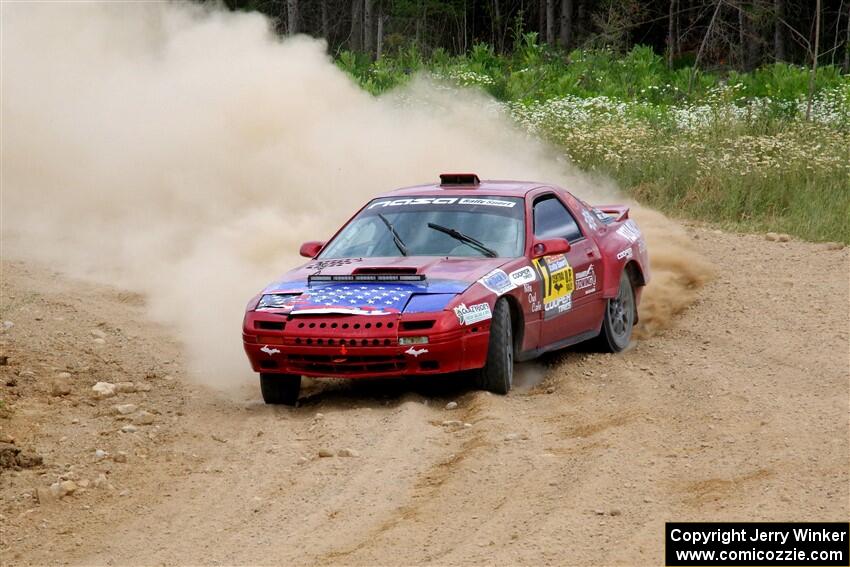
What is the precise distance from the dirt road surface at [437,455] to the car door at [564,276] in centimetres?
34

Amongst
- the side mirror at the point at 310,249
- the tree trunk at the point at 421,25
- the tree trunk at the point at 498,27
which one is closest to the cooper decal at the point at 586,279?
the side mirror at the point at 310,249

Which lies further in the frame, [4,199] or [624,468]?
[4,199]

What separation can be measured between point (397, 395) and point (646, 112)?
12.2 m

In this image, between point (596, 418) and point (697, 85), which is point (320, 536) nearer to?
point (596, 418)

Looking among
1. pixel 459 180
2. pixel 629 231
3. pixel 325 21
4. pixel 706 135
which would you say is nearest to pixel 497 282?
pixel 459 180

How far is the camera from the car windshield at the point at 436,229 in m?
10.0

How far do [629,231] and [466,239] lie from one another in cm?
223

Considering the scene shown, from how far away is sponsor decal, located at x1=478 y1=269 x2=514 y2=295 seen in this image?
9242mm

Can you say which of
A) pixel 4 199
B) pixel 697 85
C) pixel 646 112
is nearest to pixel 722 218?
pixel 646 112

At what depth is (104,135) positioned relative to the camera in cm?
1938

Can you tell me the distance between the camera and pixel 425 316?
29.1 feet

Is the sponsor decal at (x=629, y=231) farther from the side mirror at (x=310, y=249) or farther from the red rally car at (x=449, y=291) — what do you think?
the side mirror at (x=310, y=249)

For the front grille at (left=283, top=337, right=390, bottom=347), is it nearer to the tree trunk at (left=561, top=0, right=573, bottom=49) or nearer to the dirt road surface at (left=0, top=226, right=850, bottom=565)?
the dirt road surface at (left=0, top=226, right=850, bottom=565)

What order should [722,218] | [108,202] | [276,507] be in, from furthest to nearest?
[108,202] < [722,218] < [276,507]
